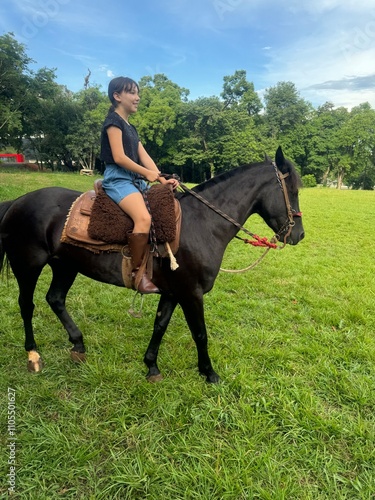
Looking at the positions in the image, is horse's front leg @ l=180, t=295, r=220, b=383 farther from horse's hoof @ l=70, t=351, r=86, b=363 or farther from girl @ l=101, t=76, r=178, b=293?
horse's hoof @ l=70, t=351, r=86, b=363

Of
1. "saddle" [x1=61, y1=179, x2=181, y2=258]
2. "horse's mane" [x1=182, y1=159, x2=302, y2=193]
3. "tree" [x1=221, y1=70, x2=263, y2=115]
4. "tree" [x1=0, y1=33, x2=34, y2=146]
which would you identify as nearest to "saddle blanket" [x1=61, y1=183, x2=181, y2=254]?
"saddle" [x1=61, y1=179, x2=181, y2=258]

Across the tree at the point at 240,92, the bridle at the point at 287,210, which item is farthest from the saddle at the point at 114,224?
the tree at the point at 240,92

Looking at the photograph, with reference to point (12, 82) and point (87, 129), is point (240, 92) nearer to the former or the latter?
point (87, 129)

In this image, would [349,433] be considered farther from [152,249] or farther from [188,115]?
[188,115]

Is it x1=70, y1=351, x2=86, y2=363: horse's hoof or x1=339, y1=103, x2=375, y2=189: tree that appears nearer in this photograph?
x1=70, y1=351, x2=86, y2=363: horse's hoof

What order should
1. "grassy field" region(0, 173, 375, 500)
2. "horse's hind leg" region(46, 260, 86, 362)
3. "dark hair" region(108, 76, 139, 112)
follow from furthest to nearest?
"horse's hind leg" region(46, 260, 86, 362)
"dark hair" region(108, 76, 139, 112)
"grassy field" region(0, 173, 375, 500)

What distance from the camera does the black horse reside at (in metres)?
2.90

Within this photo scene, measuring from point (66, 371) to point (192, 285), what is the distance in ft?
5.52

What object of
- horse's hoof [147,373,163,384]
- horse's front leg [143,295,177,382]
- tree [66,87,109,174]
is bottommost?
horse's hoof [147,373,163,384]

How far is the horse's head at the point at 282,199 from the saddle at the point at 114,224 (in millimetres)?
953

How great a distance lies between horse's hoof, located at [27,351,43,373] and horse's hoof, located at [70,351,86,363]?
322 millimetres

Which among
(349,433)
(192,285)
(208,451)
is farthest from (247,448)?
(192,285)

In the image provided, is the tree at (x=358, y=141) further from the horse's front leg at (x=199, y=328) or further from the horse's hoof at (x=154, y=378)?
the horse's hoof at (x=154, y=378)

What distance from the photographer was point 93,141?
39.7m
